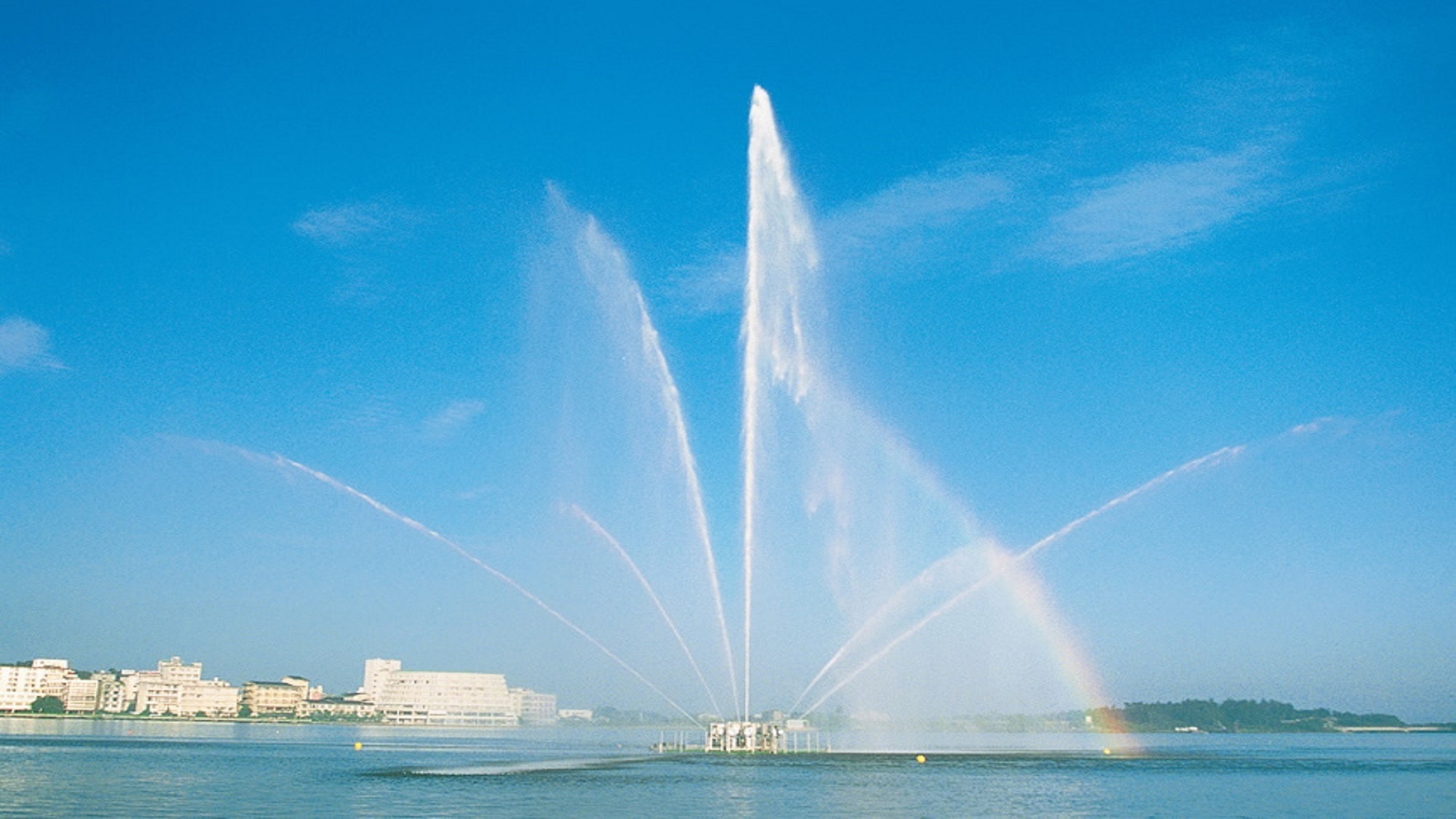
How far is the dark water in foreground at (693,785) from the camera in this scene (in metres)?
41.5

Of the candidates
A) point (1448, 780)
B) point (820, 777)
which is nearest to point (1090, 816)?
point (820, 777)

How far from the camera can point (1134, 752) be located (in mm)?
100188

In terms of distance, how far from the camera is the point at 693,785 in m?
51.9

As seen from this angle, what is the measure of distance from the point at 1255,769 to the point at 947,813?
4417 cm

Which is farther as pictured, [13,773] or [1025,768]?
[1025,768]

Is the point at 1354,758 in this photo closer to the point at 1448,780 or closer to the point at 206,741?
the point at 1448,780

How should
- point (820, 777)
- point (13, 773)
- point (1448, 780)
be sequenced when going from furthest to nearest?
1. point (1448, 780)
2. point (820, 777)
3. point (13, 773)

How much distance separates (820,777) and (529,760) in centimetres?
2683

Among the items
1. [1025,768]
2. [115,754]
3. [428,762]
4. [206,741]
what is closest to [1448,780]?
[1025,768]

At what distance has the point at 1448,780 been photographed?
68.1 meters

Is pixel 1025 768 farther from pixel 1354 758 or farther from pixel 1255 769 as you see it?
pixel 1354 758

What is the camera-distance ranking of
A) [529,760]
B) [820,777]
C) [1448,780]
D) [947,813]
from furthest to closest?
[529,760]
[1448,780]
[820,777]
[947,813]

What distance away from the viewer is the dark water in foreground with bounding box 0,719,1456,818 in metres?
41.5

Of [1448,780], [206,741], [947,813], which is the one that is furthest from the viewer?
[206,741]
